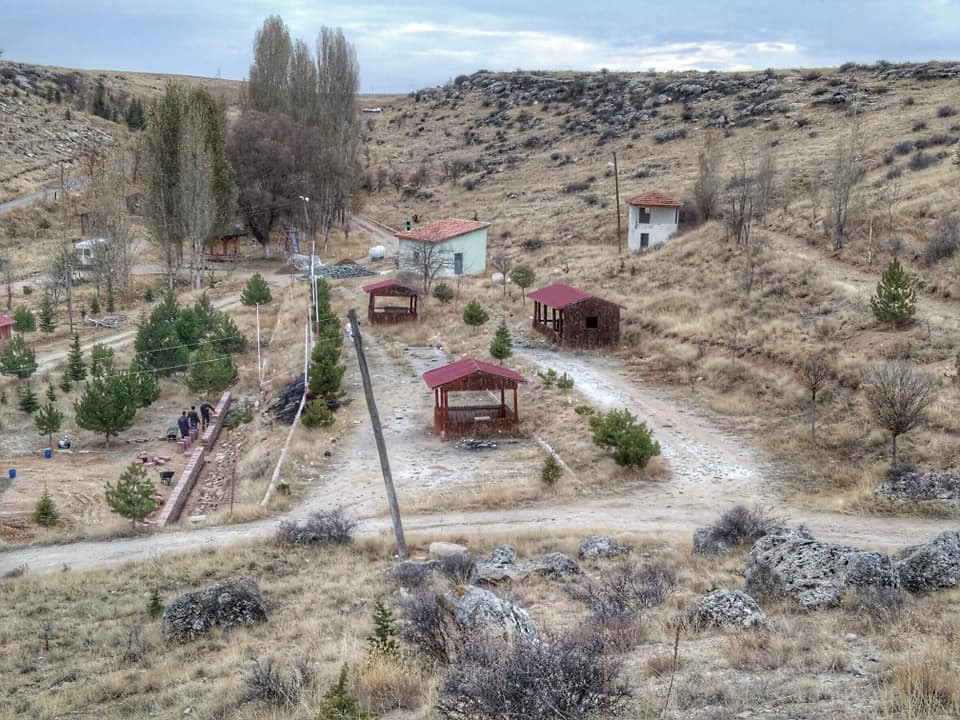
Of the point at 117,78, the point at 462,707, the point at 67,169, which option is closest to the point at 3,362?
the point at 462,707

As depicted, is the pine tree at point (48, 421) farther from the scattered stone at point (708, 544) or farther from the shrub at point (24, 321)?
the scattered stone at point (708, 544)

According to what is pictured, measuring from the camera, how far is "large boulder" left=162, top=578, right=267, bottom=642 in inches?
458

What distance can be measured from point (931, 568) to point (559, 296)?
22010 mm

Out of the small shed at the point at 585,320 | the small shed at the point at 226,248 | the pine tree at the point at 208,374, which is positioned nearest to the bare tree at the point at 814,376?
the small shed at the point at 585,320

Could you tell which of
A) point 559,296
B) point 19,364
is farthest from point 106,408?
point 559,296

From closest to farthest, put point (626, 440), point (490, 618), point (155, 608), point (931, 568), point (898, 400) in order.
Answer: point (490, 618) < point (931, 568) < point (155, 608) < point (898, 400) < point (626, 440)

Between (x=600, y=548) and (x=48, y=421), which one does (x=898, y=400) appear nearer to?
(x=600, y=548)

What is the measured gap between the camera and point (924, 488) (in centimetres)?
1686

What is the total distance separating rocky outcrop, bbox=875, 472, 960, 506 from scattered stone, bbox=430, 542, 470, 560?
27.3 ft

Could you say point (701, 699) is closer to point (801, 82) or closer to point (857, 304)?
point (857, 304)

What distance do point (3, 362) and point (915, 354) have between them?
27.7 meters

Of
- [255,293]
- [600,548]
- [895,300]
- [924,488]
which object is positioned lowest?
[600,548]

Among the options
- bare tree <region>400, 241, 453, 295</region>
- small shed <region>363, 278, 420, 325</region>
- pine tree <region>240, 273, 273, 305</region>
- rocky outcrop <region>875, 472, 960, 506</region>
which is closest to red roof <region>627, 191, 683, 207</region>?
bare tree <region>400, 241, 453, 295</region>

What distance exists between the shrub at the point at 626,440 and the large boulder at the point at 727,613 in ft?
30.1
